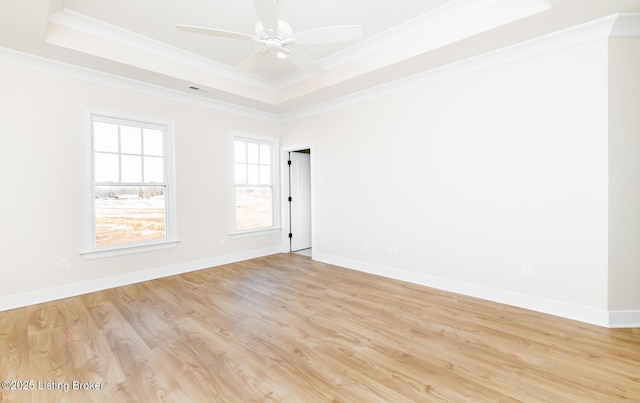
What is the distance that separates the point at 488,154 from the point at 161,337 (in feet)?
12.5

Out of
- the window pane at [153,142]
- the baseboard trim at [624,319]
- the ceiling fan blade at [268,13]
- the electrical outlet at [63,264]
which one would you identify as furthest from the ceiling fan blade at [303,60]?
the baseboard trim at [624,319]

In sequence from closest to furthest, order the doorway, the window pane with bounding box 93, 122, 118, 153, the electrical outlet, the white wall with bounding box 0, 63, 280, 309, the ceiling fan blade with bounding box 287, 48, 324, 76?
the ceiling fan blade with bounding box 287, 48, 324, 76 < the white wall with bounding box 0, 63, 280, 309 < the electrical outlet < the window pane with bounding box 93, 122, 118, 153 < the doorway

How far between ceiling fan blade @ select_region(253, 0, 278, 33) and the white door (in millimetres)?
3539

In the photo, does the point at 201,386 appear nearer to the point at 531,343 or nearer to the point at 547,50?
the point at 531,343

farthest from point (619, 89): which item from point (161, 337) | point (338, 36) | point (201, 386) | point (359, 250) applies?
point (161, 337)

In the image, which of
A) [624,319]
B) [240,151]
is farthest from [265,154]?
[624,319]

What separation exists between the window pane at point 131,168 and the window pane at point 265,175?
2.08 meters

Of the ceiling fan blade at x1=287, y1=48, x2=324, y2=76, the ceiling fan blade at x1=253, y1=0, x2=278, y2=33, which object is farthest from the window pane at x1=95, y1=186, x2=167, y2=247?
the ceiling fan blade at x1=253, y1=0, x2=278, y2=33

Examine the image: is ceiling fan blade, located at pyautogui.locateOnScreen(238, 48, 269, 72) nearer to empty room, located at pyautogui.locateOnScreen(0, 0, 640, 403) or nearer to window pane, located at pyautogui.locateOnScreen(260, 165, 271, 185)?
empty room, located at pyautogui.locateOnScreen(0, 0, 640, 403)

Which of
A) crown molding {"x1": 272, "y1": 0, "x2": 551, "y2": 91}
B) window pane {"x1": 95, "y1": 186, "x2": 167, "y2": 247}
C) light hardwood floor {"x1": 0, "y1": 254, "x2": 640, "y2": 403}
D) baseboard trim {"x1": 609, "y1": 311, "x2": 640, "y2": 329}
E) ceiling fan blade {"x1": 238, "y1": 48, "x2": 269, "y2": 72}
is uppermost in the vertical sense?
crown molding {"x1": 272, "y1": 0, "x2": 551, "y2": 91}

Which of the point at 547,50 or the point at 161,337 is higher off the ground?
the point at 547,50

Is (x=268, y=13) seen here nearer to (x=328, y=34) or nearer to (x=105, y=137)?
(x=328, y=34)

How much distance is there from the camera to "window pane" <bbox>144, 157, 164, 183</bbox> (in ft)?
13.4

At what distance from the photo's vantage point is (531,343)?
2.32 metres
